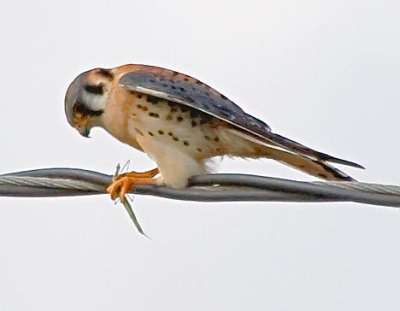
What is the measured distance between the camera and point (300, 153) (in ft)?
19.4

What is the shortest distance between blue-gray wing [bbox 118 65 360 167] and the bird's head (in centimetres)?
10

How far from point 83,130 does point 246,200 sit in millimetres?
1774

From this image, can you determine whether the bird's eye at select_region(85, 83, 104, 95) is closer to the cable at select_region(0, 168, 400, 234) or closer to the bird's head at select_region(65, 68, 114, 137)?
the bird's head at select_region(65, 68, 114, 137)

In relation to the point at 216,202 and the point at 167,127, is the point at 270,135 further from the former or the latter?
the point at 216,202

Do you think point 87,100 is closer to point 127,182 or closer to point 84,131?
point 84,131

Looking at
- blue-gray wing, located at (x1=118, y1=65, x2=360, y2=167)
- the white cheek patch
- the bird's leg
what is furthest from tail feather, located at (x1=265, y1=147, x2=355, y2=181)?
the white cheek patch

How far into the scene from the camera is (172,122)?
6.39 metres

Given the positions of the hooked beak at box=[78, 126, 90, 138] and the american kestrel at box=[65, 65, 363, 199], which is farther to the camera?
the hooked beak at box=[78, 126, 90, 138]

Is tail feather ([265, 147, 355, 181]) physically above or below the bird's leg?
above

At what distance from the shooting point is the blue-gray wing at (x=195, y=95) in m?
6.20

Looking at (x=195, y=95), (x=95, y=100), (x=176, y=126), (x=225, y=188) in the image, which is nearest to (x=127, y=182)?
(x=176, y=126)

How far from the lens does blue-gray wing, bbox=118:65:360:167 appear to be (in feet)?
20.3

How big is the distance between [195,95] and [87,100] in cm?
54

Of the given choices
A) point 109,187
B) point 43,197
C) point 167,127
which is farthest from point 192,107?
point 43,197
